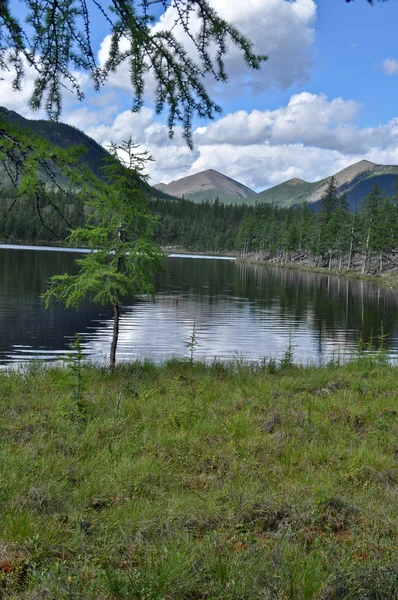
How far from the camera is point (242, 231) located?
569 feet

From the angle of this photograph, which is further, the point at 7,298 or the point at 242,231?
the point at 242,231

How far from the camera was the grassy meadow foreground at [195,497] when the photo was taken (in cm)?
398

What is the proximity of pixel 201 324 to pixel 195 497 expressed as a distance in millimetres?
28050

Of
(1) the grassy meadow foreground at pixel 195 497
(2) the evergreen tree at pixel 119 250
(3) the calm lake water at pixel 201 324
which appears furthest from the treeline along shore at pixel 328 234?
(1) the grassy meadow foreground at pixel 195 497

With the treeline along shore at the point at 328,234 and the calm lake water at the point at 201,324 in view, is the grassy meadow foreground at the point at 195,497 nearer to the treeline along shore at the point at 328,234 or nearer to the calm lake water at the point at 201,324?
the calm lake water at the point at 201,324

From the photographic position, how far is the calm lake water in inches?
963

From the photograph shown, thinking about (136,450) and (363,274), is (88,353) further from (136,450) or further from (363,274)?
(363,274)

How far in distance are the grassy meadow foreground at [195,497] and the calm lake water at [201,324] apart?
8.64 metres

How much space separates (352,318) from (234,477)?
3503 centimetres

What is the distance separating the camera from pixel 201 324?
33.9 meters

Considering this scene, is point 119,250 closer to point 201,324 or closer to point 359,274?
point 201,324

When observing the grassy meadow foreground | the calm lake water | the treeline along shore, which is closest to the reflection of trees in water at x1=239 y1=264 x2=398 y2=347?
the calm lake water

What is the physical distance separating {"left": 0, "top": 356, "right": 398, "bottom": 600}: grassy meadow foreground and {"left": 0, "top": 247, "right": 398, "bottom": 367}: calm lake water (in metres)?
8.64

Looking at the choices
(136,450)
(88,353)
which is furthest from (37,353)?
(136,450)
